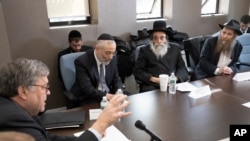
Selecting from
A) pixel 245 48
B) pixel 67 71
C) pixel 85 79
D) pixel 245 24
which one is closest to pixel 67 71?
pixel 67 71

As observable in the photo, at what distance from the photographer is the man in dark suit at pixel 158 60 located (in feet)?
9.15

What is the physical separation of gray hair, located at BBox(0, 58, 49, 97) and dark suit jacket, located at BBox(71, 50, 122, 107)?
1114mm

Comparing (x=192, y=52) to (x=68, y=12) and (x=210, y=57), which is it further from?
(x=68, y=12)

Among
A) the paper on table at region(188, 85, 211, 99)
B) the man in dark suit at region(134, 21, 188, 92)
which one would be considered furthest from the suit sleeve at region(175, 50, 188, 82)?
the paper on table at region(188, 85, 211, 99)

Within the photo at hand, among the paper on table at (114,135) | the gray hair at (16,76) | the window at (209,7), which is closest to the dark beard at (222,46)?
the paper on table at (114,135)

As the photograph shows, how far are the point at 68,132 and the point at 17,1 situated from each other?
2.24 metres

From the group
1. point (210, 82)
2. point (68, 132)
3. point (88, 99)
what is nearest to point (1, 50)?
point (88, 99)

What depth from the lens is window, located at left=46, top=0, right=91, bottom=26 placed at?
3.51m

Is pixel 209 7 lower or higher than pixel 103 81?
higher

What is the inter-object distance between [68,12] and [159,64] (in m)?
1.67

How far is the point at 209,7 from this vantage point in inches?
205

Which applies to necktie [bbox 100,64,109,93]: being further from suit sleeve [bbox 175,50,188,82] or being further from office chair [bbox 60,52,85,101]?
suit sleeve [bbox 175,50,188,82]

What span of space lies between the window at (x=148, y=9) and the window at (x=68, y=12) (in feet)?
3.27

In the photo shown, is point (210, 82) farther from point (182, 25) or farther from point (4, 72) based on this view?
point (182, 25)
